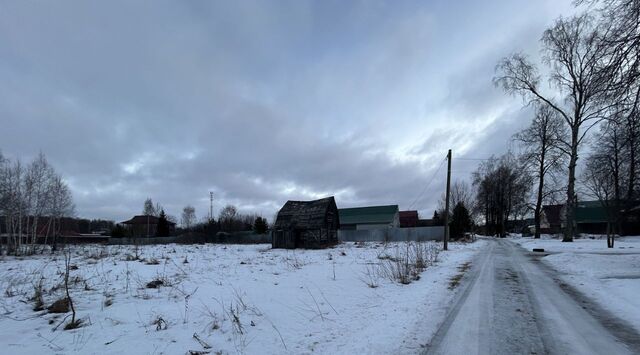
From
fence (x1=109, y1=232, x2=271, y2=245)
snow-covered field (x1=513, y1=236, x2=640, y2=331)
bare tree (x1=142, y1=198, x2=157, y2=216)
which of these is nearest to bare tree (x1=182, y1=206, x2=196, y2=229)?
bare tree (x1=142, y1=198, x2=157, y2=216)

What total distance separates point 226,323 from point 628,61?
13.0 metres

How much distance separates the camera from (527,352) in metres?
4.57

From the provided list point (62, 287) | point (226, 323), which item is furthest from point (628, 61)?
point (62, 287)

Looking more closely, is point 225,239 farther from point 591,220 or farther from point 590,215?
point 590,215

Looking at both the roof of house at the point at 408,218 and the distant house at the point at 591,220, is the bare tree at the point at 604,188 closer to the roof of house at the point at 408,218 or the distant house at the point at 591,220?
the distant house at the point at 591,220

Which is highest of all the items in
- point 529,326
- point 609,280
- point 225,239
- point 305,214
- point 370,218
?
point 305,214

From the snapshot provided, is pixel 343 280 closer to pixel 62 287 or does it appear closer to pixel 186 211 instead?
pixel 62 287

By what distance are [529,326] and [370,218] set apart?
245ft

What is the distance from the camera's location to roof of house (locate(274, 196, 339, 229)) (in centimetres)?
3712

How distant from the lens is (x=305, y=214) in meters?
38.7

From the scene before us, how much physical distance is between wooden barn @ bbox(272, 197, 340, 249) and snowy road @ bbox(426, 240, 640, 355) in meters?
27.7

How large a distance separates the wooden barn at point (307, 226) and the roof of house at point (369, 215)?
128ft

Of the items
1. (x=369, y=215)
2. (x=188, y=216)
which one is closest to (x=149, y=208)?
(x=188, y=216)

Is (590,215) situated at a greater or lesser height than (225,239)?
greater
